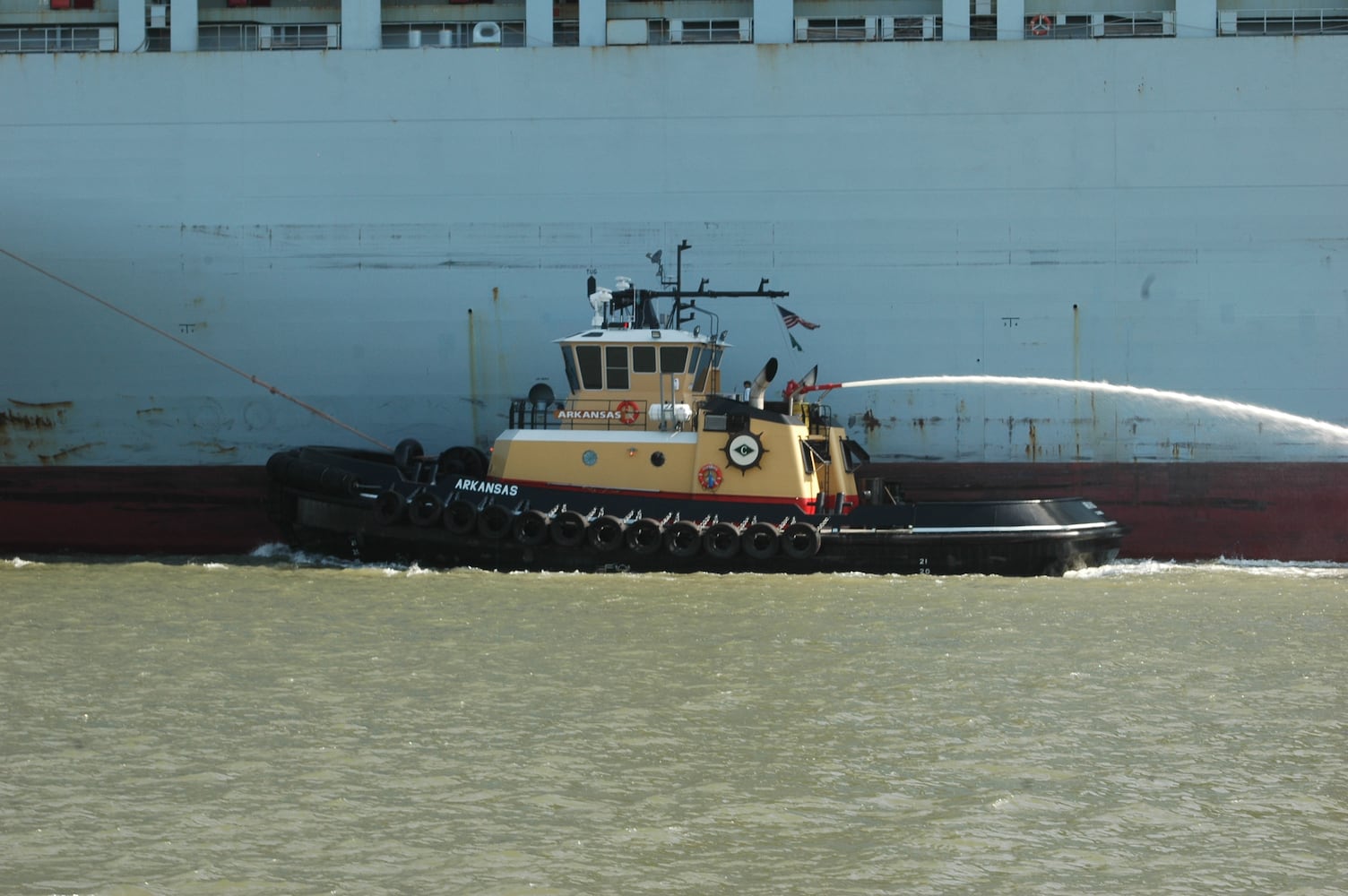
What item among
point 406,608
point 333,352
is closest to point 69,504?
point 333,352

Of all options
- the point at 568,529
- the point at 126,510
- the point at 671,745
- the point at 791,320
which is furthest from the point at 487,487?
the point at 671,745

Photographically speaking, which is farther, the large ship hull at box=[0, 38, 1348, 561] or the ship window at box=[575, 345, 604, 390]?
the large ship hull at box=[0, 38, 1348, 561]

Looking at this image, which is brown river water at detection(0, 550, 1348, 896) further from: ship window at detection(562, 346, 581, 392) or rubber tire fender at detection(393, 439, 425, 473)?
ship window at detection(562, 346, 581, 392)

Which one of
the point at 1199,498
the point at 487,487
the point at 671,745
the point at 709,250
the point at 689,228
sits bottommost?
the point at 671,745

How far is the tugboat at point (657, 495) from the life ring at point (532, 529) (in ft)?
0.05

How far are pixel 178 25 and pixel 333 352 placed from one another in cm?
389

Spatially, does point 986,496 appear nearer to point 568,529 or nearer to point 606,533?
point 606,533

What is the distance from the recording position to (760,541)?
12117mm

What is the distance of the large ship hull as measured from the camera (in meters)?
13.3

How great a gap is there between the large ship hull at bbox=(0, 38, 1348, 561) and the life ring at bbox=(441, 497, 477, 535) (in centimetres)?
147

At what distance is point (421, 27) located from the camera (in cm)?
1484

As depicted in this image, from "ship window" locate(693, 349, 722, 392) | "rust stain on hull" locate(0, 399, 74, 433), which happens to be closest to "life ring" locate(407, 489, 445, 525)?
"ship window" locate(693, 349, 722, 392)

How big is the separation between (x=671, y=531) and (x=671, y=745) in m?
5.60

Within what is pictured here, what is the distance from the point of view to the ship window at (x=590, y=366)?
42.2 feet
